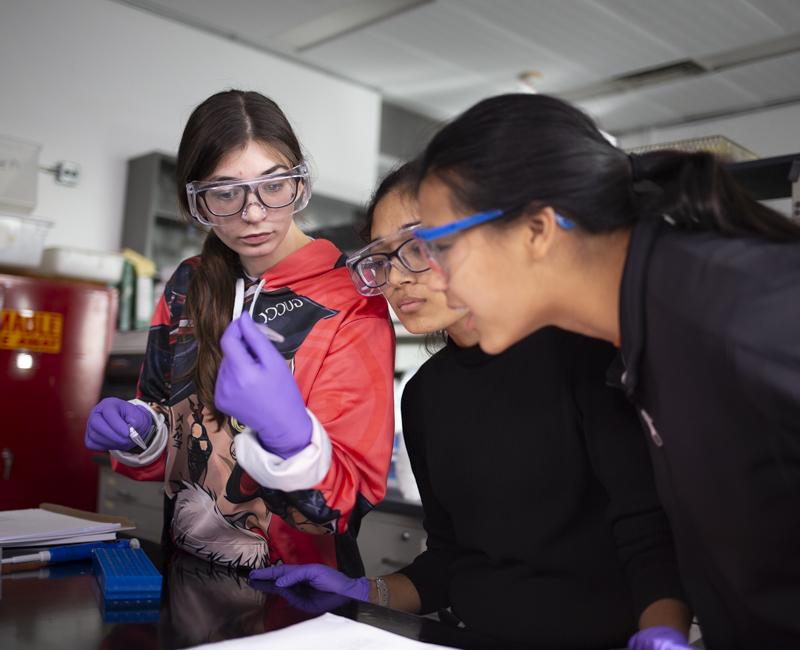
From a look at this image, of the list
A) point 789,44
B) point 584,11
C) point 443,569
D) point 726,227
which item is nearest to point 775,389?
point 726,227

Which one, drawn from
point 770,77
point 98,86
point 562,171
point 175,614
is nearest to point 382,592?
point 175,614

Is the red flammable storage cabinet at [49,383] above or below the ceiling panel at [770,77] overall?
below

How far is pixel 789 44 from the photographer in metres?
5.37

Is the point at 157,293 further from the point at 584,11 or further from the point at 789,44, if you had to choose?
the point at 789,44

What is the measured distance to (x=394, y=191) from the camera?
4.56ft

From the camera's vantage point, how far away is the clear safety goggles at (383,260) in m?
1.31

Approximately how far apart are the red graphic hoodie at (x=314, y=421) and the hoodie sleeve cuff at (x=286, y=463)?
1cm

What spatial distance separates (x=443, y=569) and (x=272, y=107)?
87 centimetres

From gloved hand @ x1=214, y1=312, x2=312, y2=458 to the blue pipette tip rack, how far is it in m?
0.23

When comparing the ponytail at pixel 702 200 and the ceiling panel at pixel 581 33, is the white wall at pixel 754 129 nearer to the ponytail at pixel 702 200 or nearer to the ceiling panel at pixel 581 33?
the ceiling panel at pixel 581 33

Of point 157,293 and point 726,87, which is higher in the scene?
point 726,87

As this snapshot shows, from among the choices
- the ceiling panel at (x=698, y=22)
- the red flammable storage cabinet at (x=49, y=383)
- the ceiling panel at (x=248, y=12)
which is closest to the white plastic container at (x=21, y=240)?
the red flammable storage cabinet at (x=49, y=383)

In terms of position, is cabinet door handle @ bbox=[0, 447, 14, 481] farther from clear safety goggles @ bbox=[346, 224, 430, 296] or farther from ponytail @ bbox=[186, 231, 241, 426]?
clear safety goggles @ bbox=[346, 224, 430, 296]

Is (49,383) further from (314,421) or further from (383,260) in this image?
(314,421)
